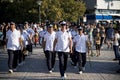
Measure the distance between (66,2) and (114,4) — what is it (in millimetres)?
41157

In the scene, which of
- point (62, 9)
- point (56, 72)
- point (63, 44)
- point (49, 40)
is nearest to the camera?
point (63, 44)

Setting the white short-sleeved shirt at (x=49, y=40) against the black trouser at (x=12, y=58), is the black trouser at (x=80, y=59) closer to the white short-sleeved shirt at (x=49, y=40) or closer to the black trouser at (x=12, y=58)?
the white short-sleeved shirt at (x=49, y=40)

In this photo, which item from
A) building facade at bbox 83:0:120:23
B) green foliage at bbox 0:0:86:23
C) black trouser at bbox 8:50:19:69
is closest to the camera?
black trouser at bbox 8:50:19:69

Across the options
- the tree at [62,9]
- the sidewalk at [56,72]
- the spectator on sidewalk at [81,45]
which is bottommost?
the sidewalk at [56,72]

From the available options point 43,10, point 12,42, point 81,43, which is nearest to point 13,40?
point 12,42

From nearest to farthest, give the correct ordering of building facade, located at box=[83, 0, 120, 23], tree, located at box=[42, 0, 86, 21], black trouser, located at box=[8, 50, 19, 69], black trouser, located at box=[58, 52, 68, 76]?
black trouser, located at box=[58, 52, 68, 76] → black trouser, located at box=[8, 50, 19, 69] → tree, located at box=[42, 0, 86, 21] → building facade, located at box=[83, 0, 120, 23]

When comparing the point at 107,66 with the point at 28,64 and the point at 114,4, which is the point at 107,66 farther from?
the point at 114,4

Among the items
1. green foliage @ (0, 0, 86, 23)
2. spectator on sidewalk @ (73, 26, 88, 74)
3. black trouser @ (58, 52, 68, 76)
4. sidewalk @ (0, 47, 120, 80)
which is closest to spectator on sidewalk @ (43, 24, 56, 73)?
sidewalk @ (0, 47, 120, 80)

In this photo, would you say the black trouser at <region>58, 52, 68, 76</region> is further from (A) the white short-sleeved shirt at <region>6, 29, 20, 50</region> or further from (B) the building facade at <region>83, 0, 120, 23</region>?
(B) the building facade at <region>83, 0, 120, 23</region>

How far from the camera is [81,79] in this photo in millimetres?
14383

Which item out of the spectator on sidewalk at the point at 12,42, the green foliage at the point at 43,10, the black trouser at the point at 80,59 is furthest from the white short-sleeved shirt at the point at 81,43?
the green foliage at the point at 43,10

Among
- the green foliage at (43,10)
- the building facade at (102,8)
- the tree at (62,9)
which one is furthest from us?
the building facade at (102,8)

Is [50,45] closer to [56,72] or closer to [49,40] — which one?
[49,40]

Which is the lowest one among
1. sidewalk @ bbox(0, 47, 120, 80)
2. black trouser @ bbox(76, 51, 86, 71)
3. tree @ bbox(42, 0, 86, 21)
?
sidewalk @ bbox(0, 47, 120, 80)
